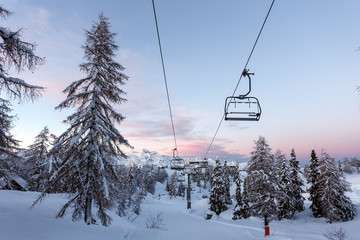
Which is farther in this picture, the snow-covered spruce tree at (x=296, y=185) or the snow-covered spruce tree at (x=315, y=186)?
the snow-covered spruce tree at (x=296, y=185)

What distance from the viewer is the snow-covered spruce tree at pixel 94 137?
11.4m

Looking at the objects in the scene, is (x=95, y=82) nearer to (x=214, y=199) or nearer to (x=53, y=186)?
(x=53, y=186)

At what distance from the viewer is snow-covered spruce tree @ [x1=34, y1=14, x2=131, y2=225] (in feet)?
37.2

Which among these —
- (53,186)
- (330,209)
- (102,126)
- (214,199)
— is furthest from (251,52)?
(214,199)

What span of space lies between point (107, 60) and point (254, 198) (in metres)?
23.9

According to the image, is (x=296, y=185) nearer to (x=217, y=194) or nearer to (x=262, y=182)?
(x=217, y=194)

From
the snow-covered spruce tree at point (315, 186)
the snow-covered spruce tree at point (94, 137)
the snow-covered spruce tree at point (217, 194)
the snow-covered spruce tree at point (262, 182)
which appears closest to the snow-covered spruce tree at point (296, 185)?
the snow-covered spruce tree at point (315, 186)

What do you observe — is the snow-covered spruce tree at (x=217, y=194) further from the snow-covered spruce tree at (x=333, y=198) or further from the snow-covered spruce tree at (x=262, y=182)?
the snow-covered spruce tree at (x=262, y=182)

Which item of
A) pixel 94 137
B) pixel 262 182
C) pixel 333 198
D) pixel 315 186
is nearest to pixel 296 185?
pixel 315 186

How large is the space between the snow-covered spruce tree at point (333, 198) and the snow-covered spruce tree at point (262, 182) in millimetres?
12932

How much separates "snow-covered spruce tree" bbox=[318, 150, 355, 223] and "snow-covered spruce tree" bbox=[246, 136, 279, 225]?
12932mm

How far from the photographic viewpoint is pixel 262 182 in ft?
86.7

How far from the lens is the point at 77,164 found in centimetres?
1139

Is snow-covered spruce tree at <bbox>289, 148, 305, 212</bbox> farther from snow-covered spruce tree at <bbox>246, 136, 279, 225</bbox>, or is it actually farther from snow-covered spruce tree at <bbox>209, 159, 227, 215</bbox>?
snow-covered spruce tree at <bbox>246, 136, 279, 225</bbox>
